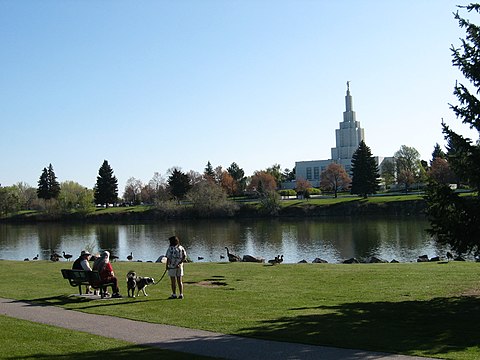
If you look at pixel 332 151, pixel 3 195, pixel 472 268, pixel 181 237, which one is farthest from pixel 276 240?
pixel 332 151

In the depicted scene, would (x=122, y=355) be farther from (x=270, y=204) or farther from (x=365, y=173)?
(x=365, y=173)

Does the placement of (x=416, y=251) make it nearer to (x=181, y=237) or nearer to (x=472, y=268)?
(x=472, y=268)

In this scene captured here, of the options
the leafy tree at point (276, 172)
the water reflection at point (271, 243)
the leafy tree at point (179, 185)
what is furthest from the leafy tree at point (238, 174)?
the water reflection at point (271, 243)

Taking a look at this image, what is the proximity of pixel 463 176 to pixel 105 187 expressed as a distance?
108 meters

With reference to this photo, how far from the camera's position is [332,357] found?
8.48m

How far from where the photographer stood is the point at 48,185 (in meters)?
122

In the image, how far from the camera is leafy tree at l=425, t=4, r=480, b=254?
12266mm

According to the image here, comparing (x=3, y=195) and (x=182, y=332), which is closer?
(x=182, y=332)

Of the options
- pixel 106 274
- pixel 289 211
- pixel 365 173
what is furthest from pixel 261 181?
pixel 106 274

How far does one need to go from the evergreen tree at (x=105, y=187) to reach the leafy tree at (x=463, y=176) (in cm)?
10712

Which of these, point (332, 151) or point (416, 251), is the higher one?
point (332, 151)

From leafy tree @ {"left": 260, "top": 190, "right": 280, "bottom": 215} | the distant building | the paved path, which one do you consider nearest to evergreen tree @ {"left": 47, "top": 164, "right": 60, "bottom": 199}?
leafy tree @ {"left": 260, "top": 190, "right": 280, "bottom": 215}

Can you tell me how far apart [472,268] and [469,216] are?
7905mm

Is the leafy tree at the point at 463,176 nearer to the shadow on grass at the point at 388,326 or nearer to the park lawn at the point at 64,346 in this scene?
the shadow on grass at the point at 388,326
